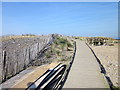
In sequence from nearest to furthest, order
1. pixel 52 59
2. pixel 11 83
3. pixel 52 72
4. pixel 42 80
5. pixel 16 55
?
1. pixel 42 80
2. pixel 11 83
3. pixel 52 72
4. pixel 16 55
5. pixel 52 59

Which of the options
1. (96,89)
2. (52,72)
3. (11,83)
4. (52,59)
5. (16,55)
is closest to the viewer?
(96,89)

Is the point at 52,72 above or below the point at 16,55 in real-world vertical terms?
below

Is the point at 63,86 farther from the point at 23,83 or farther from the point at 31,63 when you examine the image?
the point at 31,63

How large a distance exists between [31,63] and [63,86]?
8550 mm

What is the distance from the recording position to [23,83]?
9555mm

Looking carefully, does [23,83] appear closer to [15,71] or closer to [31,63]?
[15,71]

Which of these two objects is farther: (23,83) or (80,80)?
(23,83)

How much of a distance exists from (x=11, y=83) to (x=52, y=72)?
245cm

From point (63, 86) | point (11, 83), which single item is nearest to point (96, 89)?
point (63, 86)

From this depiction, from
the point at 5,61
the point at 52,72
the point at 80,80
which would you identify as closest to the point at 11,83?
the point at 5,61

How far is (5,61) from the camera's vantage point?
10.2 m

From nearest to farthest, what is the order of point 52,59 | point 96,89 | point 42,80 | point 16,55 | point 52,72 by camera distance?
point 96,89
point 42,80
point 52,72
point 16,55
point 52,59

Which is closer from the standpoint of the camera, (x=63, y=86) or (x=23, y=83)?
(x=63, y=86)

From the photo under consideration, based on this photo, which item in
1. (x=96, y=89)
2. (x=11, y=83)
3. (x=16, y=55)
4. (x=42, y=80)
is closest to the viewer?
(x=96, y=89)
